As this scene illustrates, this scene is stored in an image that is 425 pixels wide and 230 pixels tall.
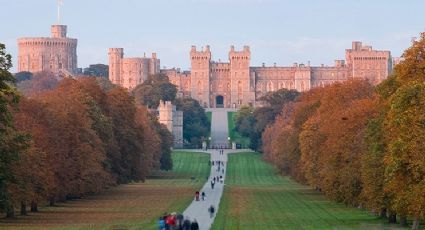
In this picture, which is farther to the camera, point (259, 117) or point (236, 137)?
point (236, 137)

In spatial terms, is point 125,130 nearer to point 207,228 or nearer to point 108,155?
point 108,155

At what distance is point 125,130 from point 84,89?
375 cm

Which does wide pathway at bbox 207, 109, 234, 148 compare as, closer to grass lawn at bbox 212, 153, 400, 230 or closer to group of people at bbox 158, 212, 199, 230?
grass lawn at bbox 212, 153, 400, 230

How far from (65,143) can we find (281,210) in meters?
9.14

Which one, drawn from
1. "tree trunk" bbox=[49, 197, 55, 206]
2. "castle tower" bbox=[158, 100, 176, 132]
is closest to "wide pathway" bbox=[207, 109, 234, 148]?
"castle tower" bbox=[158, 100, 176, 132]

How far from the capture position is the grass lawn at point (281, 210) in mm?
40656

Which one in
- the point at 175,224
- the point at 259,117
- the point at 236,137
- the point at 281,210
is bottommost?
the point at 281,210

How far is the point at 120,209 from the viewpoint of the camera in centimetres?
4884

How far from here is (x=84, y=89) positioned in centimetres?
6419

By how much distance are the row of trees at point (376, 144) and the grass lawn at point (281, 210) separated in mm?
789

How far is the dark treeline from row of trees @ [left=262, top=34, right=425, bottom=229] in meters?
8.95

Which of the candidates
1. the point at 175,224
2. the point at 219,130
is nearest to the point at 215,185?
the point at 175,224

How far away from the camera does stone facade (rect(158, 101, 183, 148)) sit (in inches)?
5871

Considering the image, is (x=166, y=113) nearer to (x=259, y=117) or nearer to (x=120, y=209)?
(x=259, y=117)
